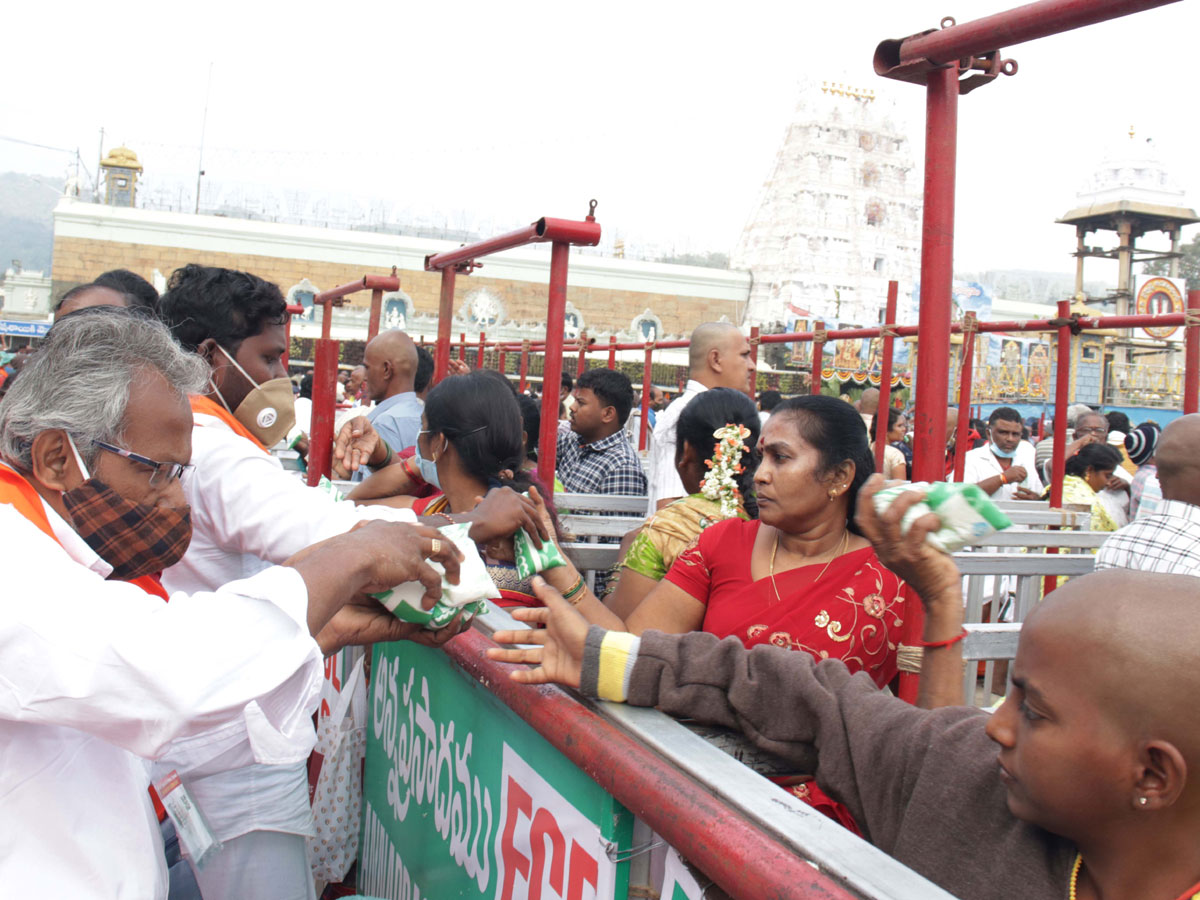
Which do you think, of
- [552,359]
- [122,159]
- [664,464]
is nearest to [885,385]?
[664,464]

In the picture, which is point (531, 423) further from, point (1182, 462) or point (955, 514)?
point (955, 514)

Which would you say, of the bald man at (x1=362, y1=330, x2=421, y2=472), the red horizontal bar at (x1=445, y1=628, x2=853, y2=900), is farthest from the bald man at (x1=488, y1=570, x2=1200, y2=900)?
the bald man at (x1=362, y1=330, x2=421, y2=472)

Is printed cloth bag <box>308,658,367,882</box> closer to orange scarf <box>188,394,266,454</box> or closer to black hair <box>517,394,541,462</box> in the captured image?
orange scarf <box>188,394,266,454</box>

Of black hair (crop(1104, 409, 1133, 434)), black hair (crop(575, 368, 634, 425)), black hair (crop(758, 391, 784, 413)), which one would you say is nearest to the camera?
black hair (crop(575, 368, 634, 425))

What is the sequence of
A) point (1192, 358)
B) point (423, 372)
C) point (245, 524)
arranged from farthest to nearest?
point (423, 372), point (1192, 358), point (245, 524)

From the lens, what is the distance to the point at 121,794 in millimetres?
1396

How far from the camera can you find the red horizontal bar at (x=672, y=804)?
3.37 ft

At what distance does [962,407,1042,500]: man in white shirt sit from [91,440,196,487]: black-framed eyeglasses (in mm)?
5338

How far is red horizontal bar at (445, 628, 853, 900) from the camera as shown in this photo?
1.03m

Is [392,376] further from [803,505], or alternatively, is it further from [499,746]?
[499,746]

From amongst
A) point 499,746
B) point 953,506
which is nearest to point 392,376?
point 499,746

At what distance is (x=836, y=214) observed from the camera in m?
54.1

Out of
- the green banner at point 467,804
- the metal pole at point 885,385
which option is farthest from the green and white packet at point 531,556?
the metal pole at point 885,385

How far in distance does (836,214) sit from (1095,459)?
50995mm
